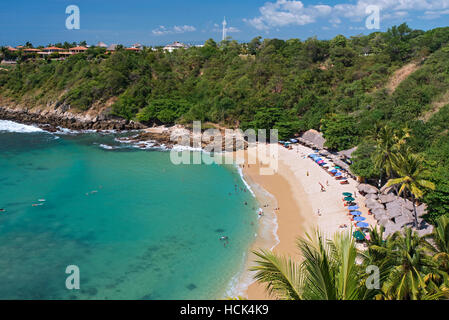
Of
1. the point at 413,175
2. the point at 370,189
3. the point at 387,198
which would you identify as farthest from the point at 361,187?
the point at 413,175

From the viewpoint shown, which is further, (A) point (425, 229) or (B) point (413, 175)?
(B) point (413, 175)

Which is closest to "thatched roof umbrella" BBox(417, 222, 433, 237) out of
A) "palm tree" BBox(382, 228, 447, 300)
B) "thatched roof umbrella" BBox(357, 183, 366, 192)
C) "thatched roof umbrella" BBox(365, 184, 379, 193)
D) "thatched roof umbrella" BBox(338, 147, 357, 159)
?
"thatched roof umbrella" BBox(365, 184, 379, 193)

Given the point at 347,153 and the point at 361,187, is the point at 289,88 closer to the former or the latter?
the point at 347,153

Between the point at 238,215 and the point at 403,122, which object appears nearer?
the point at 238,215

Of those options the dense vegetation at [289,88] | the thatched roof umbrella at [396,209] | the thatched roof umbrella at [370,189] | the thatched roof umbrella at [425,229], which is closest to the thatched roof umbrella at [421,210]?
the thatched roof umbrella at [396,209]
